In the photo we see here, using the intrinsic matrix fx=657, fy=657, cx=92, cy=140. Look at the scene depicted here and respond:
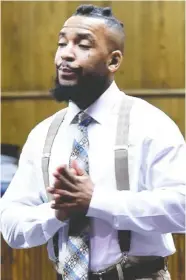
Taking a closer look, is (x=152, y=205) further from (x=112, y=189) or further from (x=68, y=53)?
(x=68, y=53)

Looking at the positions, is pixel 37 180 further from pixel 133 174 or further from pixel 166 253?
pixel 166 253

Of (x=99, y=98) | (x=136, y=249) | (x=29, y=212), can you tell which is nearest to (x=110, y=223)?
(x=136, y=249)

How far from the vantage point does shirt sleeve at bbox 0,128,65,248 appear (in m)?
1.74

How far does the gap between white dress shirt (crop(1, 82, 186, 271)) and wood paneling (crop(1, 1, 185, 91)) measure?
2120 mm

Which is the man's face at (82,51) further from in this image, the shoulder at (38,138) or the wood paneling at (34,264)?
the wood paneling at (34,264)

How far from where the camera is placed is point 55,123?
188 cm

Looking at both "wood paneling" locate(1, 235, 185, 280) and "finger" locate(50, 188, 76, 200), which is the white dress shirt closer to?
"finger" locate(50, 188, 76, 200)

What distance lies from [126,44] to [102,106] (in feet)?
7.06

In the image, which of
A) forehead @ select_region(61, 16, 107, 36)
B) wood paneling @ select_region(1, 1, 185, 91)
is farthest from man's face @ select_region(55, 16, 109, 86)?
wood paneling @ select_region(1, 1, 185, 91)

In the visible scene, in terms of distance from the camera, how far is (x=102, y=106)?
1.82 metres

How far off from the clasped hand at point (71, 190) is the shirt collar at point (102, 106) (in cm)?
22

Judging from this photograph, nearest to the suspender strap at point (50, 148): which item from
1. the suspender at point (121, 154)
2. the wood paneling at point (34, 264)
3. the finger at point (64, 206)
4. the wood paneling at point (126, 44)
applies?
the suspender at point (121, 154)

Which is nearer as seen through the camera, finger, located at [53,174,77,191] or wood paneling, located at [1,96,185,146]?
finger, located at [53,174,77,191]

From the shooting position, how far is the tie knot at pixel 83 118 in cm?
182
